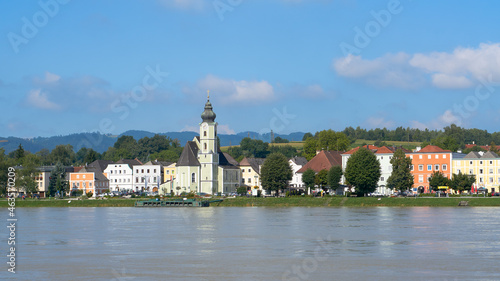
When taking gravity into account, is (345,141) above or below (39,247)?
above

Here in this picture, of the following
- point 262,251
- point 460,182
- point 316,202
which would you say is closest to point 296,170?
point 460,182

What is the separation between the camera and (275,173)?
9606 cm

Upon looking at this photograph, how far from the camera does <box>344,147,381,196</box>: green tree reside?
282ft

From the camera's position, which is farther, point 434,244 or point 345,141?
point 345,141

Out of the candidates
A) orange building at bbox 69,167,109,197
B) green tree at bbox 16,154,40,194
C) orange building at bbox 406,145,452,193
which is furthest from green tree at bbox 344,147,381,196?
orange building at bbox 69,167,109,197

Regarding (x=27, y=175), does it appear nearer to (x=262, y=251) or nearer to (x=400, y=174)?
(x=400, y=174)

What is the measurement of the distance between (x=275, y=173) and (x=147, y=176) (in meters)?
41.1

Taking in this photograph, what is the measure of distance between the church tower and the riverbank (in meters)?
19.8

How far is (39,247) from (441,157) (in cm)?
7608

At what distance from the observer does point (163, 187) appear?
113438mm

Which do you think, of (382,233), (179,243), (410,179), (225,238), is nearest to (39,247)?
(179,243)

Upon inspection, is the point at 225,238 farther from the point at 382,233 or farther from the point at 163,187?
the point at 163,187

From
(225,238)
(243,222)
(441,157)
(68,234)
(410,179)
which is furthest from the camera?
(441,157)

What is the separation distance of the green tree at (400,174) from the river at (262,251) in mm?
40873
